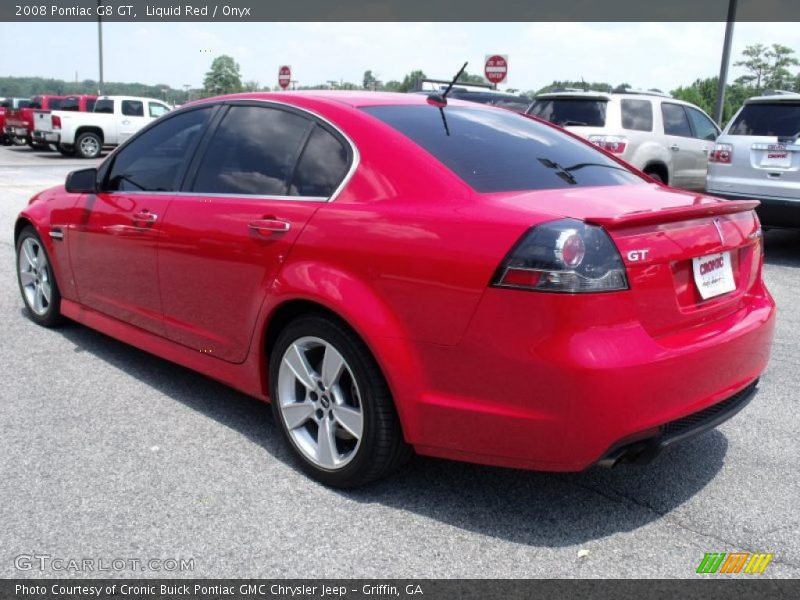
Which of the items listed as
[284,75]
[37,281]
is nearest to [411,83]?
[284,75]

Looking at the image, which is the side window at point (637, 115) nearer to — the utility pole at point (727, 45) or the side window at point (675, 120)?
the side window at point (675, 120)

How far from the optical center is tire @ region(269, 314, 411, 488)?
3.04m

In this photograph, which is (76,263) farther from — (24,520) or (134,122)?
(134,122)

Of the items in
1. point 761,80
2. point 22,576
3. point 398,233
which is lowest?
point 22,576

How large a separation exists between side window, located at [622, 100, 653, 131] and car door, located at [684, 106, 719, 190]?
3.87ft

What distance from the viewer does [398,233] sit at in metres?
2.95

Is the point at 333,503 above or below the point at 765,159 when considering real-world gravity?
below

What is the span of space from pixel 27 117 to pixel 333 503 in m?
26.5

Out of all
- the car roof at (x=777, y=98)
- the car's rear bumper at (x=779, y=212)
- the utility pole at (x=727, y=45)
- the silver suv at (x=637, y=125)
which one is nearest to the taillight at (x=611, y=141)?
the silver suv at (x=637, y=125)

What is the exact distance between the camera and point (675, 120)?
38.4ft

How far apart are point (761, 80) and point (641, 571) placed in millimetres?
52370

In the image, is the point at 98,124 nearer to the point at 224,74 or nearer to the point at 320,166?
the point at 320,166

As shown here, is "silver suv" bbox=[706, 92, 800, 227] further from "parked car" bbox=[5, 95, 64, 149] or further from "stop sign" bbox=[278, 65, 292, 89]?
"parked car" bbox=[5, 95, 64, 149]

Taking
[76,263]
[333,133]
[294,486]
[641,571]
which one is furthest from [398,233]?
[76,263]
